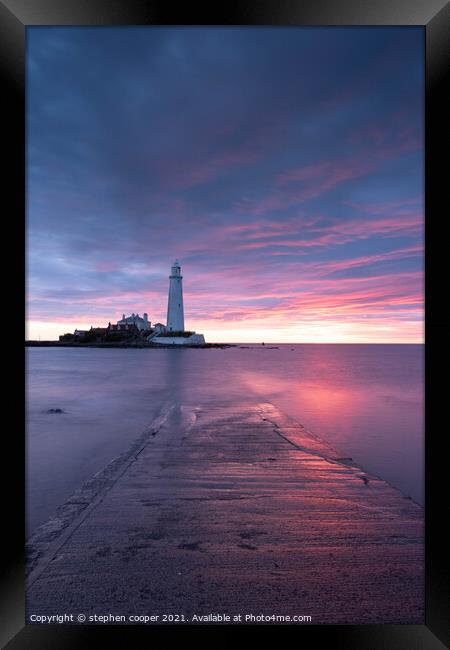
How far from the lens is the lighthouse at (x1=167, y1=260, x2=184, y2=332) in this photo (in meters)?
74.1

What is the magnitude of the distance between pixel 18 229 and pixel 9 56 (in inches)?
47.7

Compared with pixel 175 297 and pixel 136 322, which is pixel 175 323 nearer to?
pixel 175 297

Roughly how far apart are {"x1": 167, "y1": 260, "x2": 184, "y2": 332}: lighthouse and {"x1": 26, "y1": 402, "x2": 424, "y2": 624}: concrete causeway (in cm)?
7064

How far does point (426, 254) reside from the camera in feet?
7.06

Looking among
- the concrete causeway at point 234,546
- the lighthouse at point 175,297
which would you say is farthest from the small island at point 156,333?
the concrete causeway at point 234,546

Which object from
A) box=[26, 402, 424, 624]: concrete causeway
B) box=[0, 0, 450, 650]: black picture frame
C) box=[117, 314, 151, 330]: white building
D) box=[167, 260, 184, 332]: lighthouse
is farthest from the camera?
box=[117, 314, 151, 330]: white building

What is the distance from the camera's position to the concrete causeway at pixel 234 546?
7.75 feet

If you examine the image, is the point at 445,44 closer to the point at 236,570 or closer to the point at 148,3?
the point at 148,3

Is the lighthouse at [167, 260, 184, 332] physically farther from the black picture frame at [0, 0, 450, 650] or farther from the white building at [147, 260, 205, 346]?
the black picture frame at [0, 0, 450, 650]

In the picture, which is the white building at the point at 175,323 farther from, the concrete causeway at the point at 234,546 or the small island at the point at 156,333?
the concrete causeway at the point at 234,546

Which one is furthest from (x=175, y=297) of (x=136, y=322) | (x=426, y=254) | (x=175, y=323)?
(x=426, y=254)

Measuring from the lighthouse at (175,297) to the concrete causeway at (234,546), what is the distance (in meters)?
70.6

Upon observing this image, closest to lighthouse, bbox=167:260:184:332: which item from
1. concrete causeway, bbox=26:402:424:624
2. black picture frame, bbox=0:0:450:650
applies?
concrete causeway, bbox=26:402:424:624

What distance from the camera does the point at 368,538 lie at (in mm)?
3105
